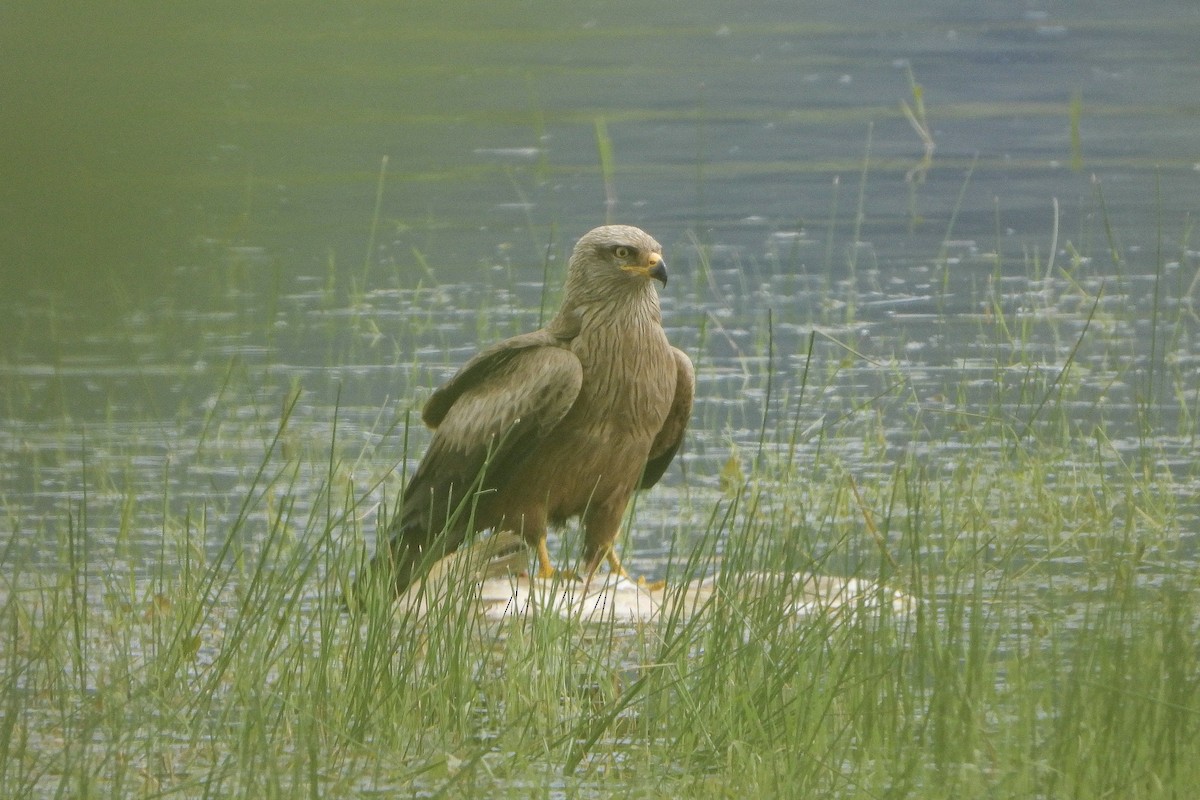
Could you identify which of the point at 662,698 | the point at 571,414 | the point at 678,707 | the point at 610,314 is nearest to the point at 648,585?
the point at 571,414

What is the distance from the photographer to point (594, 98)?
752 inches

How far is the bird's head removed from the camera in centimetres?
536

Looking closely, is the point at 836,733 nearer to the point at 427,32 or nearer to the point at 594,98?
the point at 594,98

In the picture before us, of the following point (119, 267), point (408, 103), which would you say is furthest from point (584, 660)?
point (408, 103)

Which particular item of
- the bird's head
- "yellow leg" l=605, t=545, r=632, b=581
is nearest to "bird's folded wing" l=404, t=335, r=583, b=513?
the bird's head

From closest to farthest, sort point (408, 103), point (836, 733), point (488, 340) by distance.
Result: point (836, 733) < point (488, 340) < point (408, 103)

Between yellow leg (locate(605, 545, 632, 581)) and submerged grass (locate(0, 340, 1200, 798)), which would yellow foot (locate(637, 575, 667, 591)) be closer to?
yellow leg (locate(605, 545, 632, 581))

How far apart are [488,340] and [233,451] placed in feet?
4.95

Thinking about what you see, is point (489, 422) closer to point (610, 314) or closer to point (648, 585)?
point (610, 314)

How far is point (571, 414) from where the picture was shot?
532 cm

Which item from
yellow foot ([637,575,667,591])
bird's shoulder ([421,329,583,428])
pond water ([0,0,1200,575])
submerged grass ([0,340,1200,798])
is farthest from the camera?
bird's shoulder ([421,329,583,428])

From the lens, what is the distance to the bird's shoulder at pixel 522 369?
17.1 feet

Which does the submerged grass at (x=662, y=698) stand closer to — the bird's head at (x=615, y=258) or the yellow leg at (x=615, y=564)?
the yellow leg at (x=615, y=564)

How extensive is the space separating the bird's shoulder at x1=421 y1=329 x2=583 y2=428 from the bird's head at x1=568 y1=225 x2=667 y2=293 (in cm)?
19
